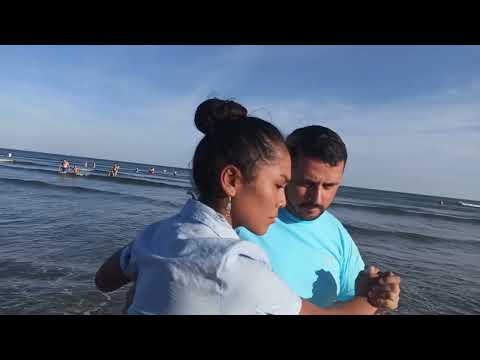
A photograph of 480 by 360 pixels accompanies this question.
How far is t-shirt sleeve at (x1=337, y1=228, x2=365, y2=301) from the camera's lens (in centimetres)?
184

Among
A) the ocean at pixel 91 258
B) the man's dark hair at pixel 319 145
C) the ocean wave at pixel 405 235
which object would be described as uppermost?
the ocean wave at pixel 405 235

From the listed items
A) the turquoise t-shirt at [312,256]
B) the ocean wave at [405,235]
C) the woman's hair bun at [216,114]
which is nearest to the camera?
the woman's hair bun at [216,114]

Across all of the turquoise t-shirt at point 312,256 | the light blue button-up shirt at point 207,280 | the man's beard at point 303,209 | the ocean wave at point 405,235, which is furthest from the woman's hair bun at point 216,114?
the ocean wave at point 405,235

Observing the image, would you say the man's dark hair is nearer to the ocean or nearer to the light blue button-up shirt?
the ocean

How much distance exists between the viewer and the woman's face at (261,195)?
49.5 inches

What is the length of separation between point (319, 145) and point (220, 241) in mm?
1309

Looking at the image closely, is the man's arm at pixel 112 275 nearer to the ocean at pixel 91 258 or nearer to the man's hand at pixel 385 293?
the ocean at pixel 91 258

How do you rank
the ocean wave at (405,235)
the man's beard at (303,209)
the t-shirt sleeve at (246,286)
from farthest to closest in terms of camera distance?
the ocean wave at (405,235), the man's beard at (303,209), the t-shirt sleeve at (246,286)

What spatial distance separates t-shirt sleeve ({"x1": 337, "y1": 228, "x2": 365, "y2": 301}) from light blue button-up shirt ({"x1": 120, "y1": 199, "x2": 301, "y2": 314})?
1.05m

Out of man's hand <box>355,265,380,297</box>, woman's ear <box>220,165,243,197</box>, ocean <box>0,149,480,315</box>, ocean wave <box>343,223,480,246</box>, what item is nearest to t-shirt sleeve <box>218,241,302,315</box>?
woman's ear <box>220,165,243,197</box>
